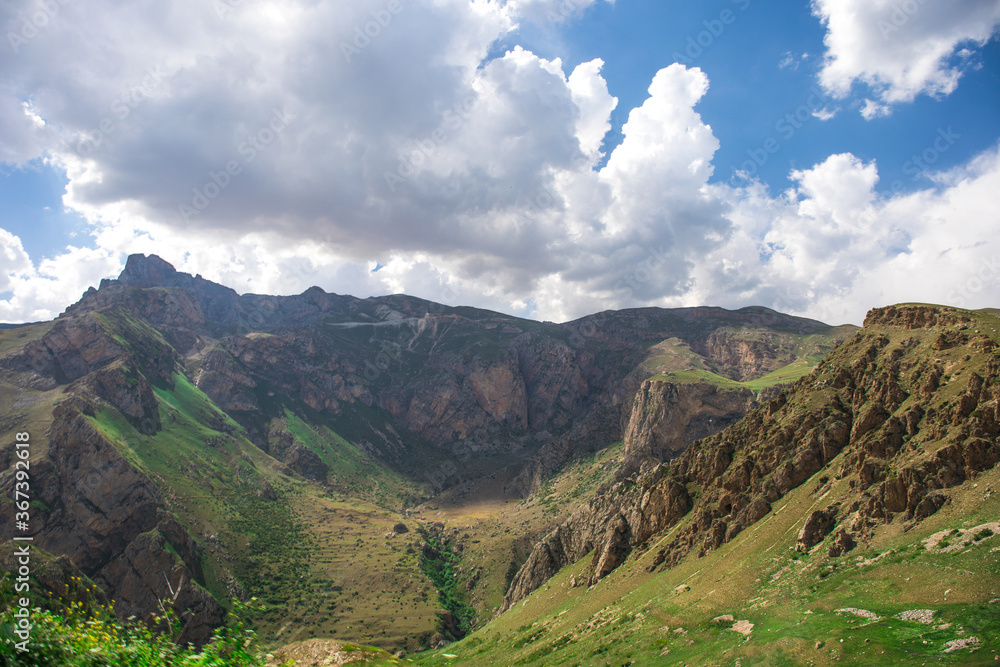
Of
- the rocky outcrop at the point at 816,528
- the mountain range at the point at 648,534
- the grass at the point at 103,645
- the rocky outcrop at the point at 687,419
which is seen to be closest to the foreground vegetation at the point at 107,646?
the grass at the point at 103,645

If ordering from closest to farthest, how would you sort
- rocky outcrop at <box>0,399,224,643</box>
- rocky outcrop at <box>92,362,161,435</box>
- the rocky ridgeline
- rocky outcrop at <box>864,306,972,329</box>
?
1. the rocky ridgeline
2. rocky outcrop at <box>864,306,972,329</box>
3. rocky outcrop at <box>0,399,224,643</box>
4. rocky outcrop at <box>92,362,161,435</box>

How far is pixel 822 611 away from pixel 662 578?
31888 millimetres

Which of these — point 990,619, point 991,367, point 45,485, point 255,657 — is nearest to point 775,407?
point 991,367

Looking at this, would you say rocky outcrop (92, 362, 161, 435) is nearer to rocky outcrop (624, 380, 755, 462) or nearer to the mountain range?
the mountain range

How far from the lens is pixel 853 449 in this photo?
2601 inches

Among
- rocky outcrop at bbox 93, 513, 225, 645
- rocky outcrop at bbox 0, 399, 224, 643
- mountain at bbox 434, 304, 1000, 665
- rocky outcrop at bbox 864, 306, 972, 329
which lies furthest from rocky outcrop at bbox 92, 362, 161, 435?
rocky outcrop at bbox 864, 306, 972, 329

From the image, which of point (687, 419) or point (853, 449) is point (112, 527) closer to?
point (853, 449)

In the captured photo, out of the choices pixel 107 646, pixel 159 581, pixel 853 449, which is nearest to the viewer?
pixel 107 646

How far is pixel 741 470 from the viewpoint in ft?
263

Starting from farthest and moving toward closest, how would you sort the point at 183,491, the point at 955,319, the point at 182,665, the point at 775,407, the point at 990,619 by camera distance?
the point at 183,491
the point at 775,407
the point at 955,319
the point at 990,619
the point at 182,665

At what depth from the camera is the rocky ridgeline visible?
171 ft

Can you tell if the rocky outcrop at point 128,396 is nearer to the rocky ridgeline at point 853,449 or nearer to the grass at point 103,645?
the rocky ridgeline at point 853,449

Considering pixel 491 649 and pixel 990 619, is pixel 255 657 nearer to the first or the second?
pixel 990 619

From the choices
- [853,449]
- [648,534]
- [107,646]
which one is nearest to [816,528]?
[853,449]
